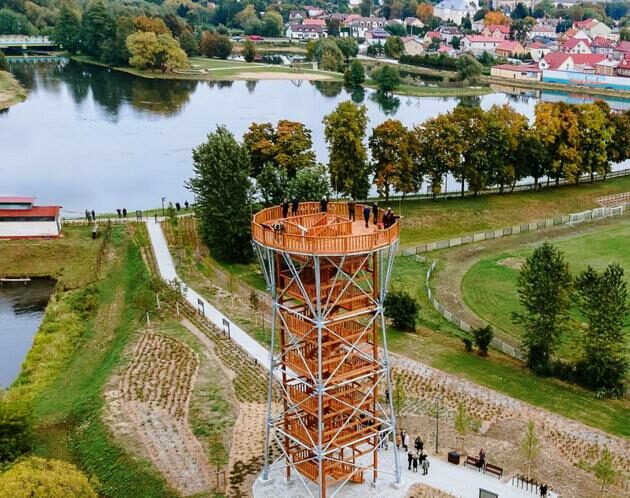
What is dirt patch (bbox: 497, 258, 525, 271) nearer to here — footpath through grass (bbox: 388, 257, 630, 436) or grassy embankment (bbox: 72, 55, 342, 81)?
footpath through grass (bbox: 388, 257, 630, 436)

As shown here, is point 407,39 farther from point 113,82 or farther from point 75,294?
point 75,294

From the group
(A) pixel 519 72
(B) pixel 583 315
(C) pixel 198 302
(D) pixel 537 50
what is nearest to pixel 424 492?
(B) pixel 583 315

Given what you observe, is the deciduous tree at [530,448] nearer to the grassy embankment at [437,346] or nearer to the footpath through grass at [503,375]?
the footpath through grass at [503,375]

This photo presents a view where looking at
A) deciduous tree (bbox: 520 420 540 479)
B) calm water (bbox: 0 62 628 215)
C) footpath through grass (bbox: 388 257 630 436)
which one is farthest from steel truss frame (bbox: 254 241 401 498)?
calm water (bbox: 0 62 628 215)

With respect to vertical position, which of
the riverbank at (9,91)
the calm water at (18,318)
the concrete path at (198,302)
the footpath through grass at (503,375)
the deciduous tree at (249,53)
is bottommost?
the calm water at (18,318)

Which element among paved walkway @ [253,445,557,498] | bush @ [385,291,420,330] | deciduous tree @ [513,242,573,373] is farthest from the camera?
bush @ [385,291,420,330]

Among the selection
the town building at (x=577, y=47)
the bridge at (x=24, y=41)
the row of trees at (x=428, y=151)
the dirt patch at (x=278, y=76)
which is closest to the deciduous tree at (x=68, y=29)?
the bridge at (x=24, y=41)
